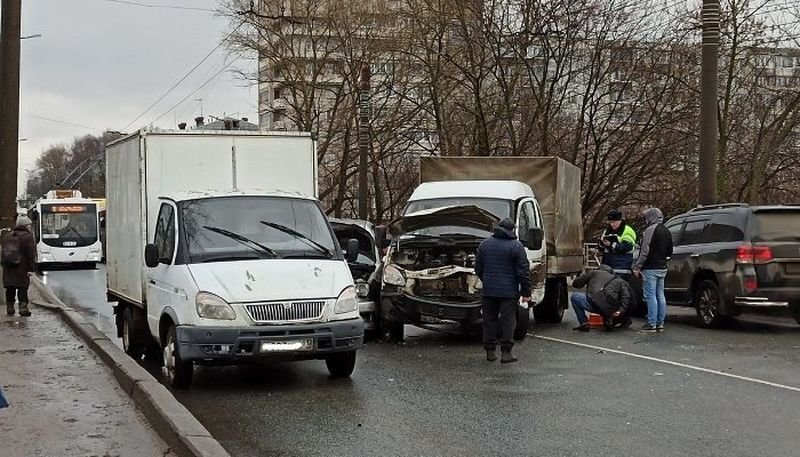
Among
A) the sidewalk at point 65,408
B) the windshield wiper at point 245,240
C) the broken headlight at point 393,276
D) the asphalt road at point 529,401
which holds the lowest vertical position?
the asphalt road at point 529,401

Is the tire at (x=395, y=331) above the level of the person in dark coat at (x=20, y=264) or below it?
below

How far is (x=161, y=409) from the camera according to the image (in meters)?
7.48

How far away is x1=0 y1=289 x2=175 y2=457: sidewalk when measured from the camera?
6.88m

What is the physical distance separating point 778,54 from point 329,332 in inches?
914

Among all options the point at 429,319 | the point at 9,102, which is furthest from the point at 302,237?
the point at 9,102

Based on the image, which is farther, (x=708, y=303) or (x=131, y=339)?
(x=708, y=303)

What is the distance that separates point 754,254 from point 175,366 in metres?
8.21

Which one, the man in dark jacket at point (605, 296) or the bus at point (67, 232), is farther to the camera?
the bus at point (67, 232)

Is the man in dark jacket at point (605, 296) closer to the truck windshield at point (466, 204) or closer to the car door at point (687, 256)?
the car door at point (687, 256)

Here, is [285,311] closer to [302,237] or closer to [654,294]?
[302,237]

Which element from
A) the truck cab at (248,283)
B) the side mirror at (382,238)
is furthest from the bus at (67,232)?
the truck cab at (248,283)

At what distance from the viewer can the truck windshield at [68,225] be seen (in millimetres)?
39656

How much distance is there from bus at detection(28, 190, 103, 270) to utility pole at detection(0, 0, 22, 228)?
21.5 metres

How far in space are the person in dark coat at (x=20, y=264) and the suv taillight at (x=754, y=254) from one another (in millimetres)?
11589
